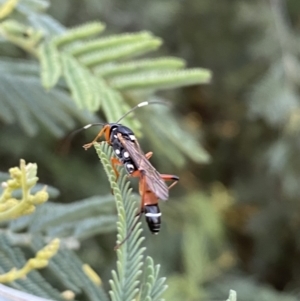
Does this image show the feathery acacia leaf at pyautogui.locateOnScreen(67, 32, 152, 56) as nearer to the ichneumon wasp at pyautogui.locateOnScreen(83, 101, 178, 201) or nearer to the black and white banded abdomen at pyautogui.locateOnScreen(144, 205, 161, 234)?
the ichneumon wasp at pyautogui.locateOnScreen(83, 101, 178, 201)

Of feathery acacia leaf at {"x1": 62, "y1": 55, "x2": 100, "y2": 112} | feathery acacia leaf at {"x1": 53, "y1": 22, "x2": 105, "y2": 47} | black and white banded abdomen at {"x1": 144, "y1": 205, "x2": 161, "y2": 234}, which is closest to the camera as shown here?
black and white banded abdomen at {"x1": 144, "y1": 205, "x2": 161, "y2": 234}

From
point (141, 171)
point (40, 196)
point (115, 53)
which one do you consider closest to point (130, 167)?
point (141, 171)

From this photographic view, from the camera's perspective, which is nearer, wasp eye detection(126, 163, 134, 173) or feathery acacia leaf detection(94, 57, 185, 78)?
wasp eye detection(126, 163, 134, 173)

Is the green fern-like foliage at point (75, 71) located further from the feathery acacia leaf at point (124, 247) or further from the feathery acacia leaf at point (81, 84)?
the feathery acacia leaf at point (124, 247)

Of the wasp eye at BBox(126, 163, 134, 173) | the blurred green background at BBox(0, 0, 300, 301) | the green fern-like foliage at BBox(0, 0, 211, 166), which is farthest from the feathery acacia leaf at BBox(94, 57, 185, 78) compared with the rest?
the blurred green background at BBox(0, 0, 300, 301)

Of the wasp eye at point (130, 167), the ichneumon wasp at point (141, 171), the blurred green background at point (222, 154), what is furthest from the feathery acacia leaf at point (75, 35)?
the blurred green background at point (222, 154)

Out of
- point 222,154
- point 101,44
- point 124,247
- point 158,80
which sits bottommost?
point 222,154

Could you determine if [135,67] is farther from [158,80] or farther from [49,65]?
[49,65]

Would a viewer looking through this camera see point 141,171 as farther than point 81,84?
No
